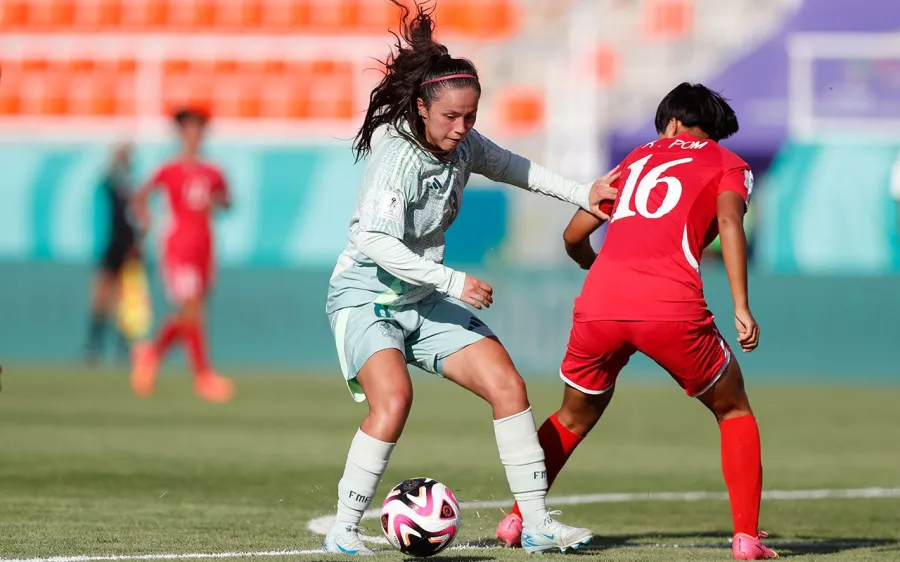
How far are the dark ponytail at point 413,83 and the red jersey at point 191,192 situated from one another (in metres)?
8.12

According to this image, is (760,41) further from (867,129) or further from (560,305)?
(560,305)

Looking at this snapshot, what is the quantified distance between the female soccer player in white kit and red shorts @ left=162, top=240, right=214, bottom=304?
26.3 ft

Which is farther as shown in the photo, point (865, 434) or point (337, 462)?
point (865, 434)

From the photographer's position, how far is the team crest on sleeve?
16.9ft

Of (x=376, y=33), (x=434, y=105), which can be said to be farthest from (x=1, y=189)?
(x=434, y=105)

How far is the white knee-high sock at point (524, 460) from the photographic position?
534 cm

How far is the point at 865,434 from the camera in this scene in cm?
1094

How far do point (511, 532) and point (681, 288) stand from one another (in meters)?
1.16

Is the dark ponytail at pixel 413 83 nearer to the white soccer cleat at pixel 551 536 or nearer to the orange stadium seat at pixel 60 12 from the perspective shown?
the white soccer cleat at pixel 551 536

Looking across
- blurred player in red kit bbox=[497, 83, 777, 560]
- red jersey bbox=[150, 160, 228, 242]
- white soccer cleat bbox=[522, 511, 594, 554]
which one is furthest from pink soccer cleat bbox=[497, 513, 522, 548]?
red jersey bbox=[150, 160, 228, 242]

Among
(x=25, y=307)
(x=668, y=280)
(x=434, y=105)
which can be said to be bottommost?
(x=25, y=307)

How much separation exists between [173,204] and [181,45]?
9.41 m

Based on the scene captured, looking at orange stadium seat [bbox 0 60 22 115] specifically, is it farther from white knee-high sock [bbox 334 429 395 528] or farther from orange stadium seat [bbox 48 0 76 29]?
white knee-high sock [bbox 334 429 395 528]

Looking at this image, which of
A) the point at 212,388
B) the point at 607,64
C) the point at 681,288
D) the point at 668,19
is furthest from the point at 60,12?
the point at 681,288
